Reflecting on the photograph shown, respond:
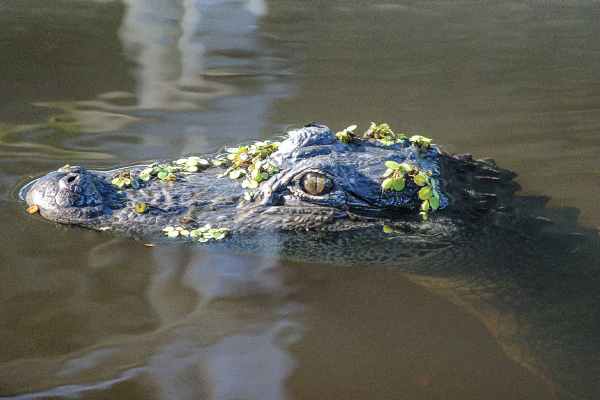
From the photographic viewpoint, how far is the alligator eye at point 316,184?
3.23 meters

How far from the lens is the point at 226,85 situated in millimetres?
5922

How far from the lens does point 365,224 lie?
3371 mm

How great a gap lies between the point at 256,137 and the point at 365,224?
1.93m

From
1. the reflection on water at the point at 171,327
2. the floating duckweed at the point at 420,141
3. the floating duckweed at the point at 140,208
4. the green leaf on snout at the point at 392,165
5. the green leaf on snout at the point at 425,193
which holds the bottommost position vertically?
the reflection on water at the point at 171,327

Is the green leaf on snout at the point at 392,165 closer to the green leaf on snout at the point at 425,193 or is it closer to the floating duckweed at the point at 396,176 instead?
the floating duckweed at the point at 396,176

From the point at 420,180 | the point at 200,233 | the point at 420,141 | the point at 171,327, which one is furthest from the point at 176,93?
the point at 171,327

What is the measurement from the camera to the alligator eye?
3229mm

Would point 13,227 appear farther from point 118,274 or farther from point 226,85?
point 226,85

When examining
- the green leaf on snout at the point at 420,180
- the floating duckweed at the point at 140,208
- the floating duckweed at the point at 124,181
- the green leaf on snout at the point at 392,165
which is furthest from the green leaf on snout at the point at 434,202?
the floating duckweed at the point at 124,181

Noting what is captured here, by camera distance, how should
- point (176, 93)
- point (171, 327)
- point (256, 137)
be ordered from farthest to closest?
point (176, 93)
point (256, 137)
point (171, 327)

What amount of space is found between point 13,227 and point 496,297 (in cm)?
322

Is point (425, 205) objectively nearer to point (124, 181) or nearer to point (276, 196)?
point (276, 196)

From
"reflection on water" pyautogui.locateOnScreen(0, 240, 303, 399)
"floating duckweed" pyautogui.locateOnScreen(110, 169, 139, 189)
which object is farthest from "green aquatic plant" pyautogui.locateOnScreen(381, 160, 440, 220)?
Result: "floating duckweed" pyautogui.locateOnScreen(110, 169, 139, 189)

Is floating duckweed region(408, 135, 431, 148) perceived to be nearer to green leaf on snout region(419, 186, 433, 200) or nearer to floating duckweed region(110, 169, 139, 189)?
green leaf on snout region(419, 186, 433, 200)
